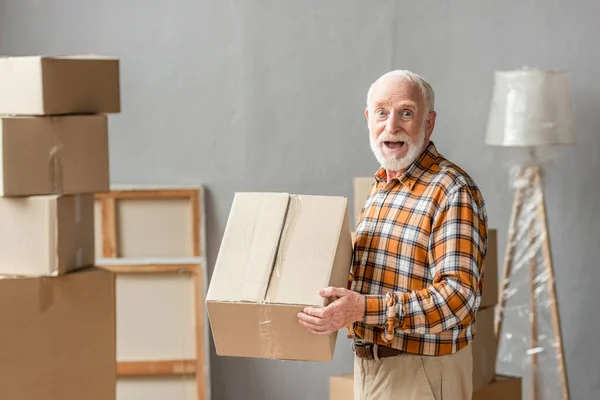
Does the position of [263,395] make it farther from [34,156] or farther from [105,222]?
[34,156]

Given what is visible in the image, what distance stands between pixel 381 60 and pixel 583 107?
849mm

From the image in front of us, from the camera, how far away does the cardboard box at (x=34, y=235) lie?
9.41ft

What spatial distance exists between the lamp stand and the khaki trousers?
1.49 metres

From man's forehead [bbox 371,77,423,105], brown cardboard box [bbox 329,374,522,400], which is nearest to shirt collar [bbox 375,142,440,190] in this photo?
man's forehead [bbox 371,77,423,105]

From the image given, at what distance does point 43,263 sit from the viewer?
2.89 m

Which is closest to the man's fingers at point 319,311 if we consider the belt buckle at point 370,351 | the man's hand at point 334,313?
the man's hand at point 334,313

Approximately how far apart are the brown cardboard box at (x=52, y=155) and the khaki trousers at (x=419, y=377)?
3.82 ft

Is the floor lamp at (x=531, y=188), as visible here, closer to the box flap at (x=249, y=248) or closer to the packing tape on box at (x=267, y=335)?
the box flap at (x=249, y=248)

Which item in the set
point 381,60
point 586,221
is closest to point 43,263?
point 381,60

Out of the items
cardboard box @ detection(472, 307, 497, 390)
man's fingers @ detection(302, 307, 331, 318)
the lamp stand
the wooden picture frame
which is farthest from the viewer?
the wooden picture frame

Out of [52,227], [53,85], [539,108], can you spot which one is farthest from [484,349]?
[53,85]

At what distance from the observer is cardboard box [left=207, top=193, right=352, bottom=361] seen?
204 cm

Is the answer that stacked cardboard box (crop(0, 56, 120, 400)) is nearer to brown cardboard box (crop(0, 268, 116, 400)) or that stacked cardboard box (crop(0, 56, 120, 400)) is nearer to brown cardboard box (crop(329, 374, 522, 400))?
brown cardboard box (crop(0, 268, 116, 400))

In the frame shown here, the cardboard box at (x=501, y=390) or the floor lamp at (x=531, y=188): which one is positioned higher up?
the floor lamp at (x=531, y=188)
